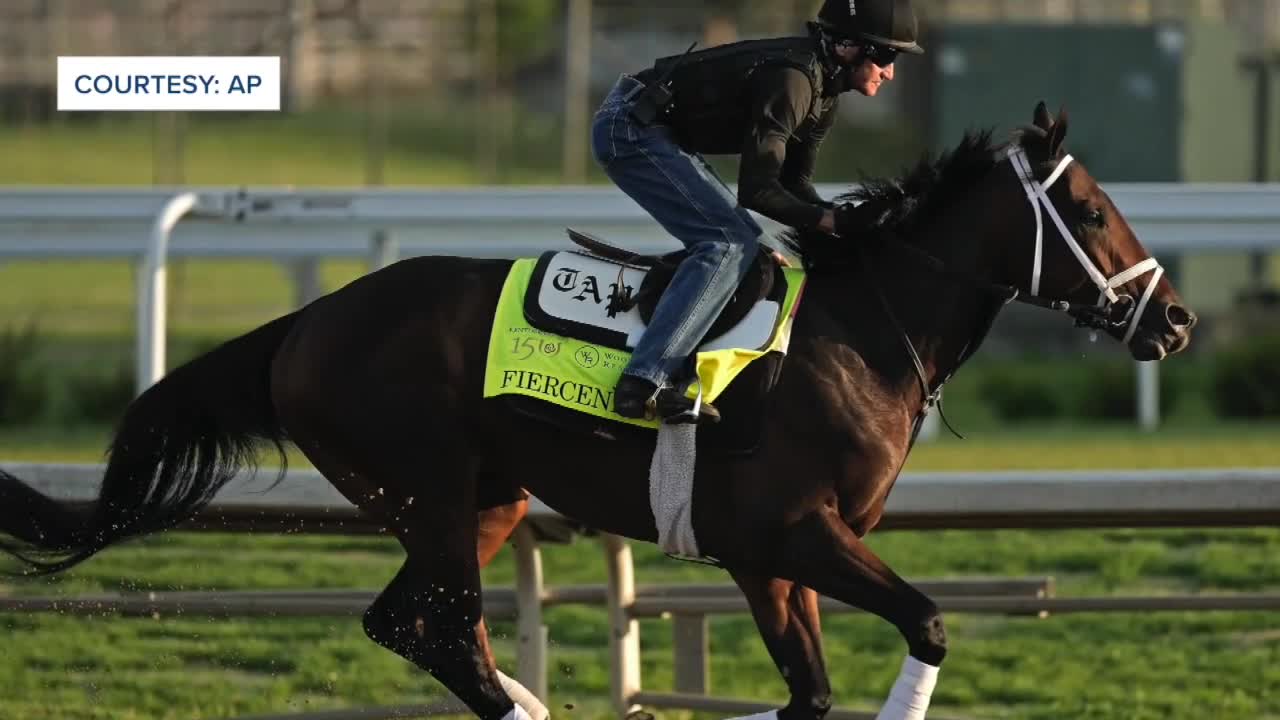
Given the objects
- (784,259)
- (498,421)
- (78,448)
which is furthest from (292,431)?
(78,448)

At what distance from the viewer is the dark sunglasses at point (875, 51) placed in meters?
4.49

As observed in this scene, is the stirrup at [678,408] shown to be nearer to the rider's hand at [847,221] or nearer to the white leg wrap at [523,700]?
the rider's hand at [847,221]

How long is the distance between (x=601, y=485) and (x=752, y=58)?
0.99 meters

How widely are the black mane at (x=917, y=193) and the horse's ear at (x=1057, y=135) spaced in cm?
9

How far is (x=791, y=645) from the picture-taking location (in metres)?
4.46

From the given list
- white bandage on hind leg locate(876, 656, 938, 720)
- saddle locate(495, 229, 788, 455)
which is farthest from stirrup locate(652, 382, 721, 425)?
white bandage on hind leg locate(876, 656, 938, 720)

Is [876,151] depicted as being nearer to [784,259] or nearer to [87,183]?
[87,183]

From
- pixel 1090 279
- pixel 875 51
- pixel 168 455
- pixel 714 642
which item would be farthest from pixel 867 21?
pixel 714 642

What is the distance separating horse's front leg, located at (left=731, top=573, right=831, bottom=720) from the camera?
4.40 meters

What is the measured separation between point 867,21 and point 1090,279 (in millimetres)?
743

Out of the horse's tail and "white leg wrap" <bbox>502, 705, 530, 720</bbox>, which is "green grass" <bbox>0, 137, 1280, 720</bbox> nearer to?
the horse's tail

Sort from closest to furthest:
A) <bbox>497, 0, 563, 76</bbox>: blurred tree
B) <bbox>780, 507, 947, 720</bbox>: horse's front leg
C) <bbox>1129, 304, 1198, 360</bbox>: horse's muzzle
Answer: <bbox>780, 507, 947, 720</bbox>: horse's front leg < <bbox>1129, 304, 1198, 360</bbox>: horse's muzzle < <bbox>497, 0, 563, 76</bbox>: blurred tree

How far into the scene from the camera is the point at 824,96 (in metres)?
4.57

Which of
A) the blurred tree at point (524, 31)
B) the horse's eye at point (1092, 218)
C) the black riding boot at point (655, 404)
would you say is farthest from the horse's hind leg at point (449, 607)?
the blurred tree at point (524, 31)
